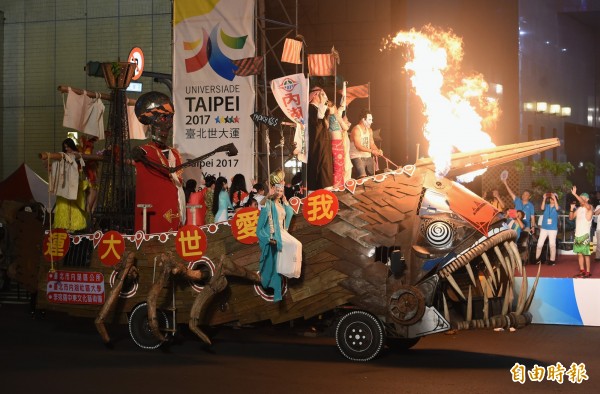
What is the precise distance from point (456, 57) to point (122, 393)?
7061 millimetres

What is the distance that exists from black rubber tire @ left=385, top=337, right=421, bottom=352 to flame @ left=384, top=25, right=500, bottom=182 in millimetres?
2434

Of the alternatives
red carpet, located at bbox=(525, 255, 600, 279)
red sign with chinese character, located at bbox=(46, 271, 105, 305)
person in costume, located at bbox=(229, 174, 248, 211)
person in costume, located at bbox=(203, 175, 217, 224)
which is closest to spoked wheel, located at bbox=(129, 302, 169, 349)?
red sign with chinese character, located at bbox=(46, 271, 105, 305)

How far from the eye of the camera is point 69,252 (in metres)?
14.6

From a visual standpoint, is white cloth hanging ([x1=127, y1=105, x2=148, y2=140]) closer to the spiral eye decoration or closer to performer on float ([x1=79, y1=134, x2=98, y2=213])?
performer on float ([x1=79, y1=134, x2=98, y2=213])

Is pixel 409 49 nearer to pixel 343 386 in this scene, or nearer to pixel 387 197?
pixel 387 197

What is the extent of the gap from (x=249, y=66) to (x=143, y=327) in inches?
296

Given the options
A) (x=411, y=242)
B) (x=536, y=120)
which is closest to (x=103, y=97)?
(x=411, y=242)

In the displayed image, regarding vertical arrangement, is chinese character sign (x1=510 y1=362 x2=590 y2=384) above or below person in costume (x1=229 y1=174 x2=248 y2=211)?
below

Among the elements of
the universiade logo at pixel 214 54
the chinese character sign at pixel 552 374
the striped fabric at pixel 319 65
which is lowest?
the chinese character sign at pixel 552 374

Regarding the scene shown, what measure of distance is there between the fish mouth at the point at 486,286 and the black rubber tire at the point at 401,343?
1.28 metres

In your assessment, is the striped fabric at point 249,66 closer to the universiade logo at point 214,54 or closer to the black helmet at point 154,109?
the universiade logo at point 214,54

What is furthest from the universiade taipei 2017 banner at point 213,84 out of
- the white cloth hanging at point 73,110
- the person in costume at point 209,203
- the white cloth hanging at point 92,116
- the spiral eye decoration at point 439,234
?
the spiral eye decoration at point 439,234

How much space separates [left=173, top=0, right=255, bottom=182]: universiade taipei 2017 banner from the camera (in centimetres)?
2027

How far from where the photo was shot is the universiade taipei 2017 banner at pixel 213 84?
66.5ft
